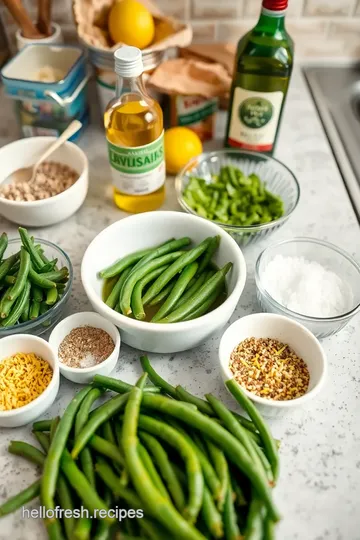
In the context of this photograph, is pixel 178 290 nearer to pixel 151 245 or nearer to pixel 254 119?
pixel 151 245

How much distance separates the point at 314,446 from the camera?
2.69 ft

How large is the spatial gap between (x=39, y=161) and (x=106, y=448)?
29.3 inches

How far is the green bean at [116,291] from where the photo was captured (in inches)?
36.8

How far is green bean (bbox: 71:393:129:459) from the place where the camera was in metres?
0.73

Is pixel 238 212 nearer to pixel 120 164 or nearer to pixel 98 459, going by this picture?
pixel 120 164

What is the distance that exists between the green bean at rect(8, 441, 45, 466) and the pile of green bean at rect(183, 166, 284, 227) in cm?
62

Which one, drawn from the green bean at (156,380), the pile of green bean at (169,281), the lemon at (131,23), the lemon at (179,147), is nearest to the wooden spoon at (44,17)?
the lemon at (131,23)

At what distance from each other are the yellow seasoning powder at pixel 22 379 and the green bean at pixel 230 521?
1.20 ft

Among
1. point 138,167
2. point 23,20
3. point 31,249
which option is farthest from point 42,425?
point 23,20

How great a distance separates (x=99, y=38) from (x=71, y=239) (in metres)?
0.58

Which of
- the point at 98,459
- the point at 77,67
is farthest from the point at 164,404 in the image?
the point at 77,67

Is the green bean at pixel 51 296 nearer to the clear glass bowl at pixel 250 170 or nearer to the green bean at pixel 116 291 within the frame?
the green bean at pixel 116 291

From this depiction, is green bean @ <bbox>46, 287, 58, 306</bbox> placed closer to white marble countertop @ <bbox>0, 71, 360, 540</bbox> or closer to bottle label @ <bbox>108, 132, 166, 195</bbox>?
white marble countertop @ <bbox>0, 71, 360, 540</bbox>

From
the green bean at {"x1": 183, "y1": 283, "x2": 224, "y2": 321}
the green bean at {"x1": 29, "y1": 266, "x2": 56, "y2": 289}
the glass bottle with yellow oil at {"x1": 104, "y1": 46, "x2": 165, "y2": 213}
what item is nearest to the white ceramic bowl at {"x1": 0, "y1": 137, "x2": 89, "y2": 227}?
the glass bottle with yellow oil at {"x1": 104, "y1": 46, "x2": 165, "y2": 213}
